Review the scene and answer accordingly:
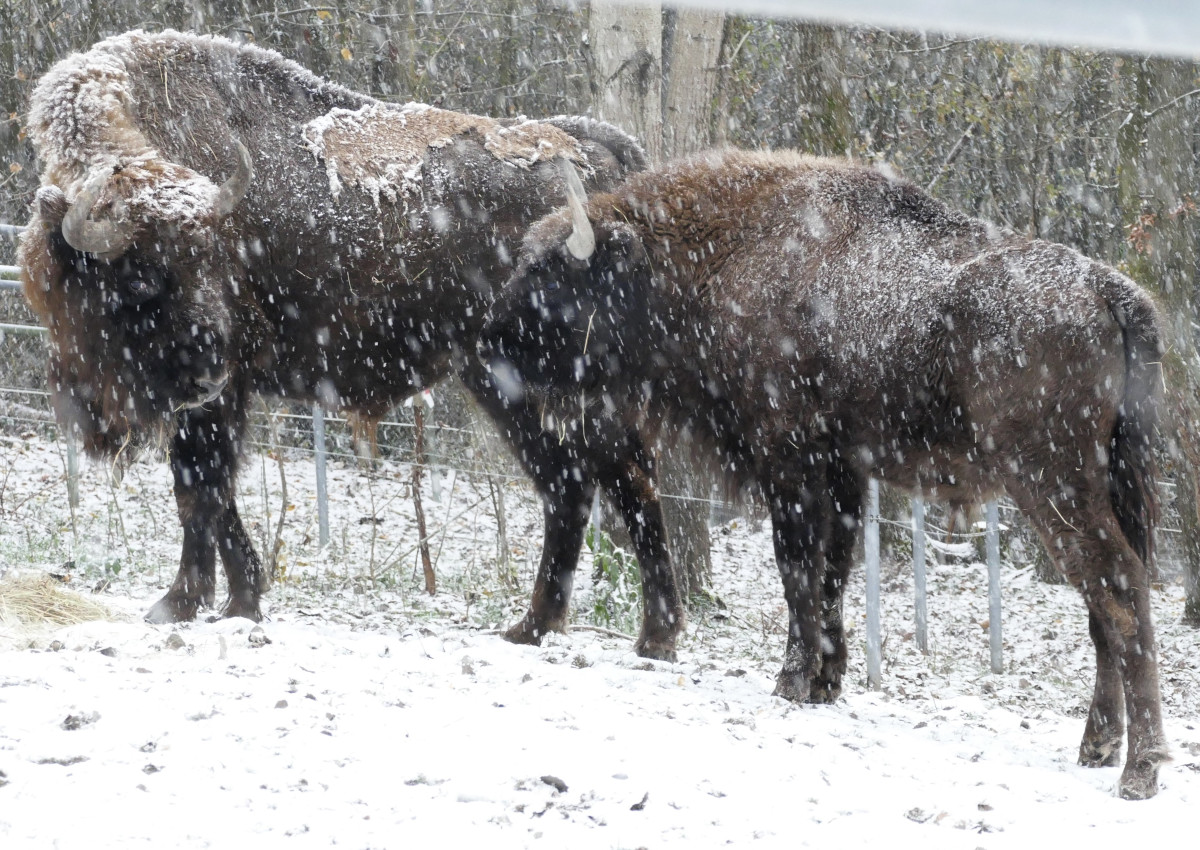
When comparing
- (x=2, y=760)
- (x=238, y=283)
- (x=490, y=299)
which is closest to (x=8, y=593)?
(x=238, y=283)

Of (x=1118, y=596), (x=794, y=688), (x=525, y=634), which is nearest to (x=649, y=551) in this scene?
(x=525, y=634)

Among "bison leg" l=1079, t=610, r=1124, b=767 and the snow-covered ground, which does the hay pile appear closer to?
the snow-covered ground

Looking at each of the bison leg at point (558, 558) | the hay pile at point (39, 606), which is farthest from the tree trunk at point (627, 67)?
Answer: the hay pile at point (39, 606)

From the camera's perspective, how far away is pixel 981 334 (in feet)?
14.1

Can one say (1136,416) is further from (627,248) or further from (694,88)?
(694,88)

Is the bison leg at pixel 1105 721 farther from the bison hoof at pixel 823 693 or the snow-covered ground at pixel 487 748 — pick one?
the bison hoof at pixel 823 693

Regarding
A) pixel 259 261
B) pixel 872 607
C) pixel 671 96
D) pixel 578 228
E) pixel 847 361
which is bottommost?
pixel 872 607

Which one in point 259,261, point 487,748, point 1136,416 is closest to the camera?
point 487,748

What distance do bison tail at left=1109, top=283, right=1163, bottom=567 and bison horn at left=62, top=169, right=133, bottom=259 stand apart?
4176 millimetres

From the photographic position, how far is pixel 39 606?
4.96 m

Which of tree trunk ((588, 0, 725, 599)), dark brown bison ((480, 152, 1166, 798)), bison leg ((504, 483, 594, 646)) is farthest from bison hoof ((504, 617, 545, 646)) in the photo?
tree trunk ((588, 0, 725, 599))

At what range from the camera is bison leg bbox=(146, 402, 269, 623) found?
545 cm

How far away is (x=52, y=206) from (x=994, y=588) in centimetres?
584

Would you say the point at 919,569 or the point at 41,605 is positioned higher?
the point at 41,605
